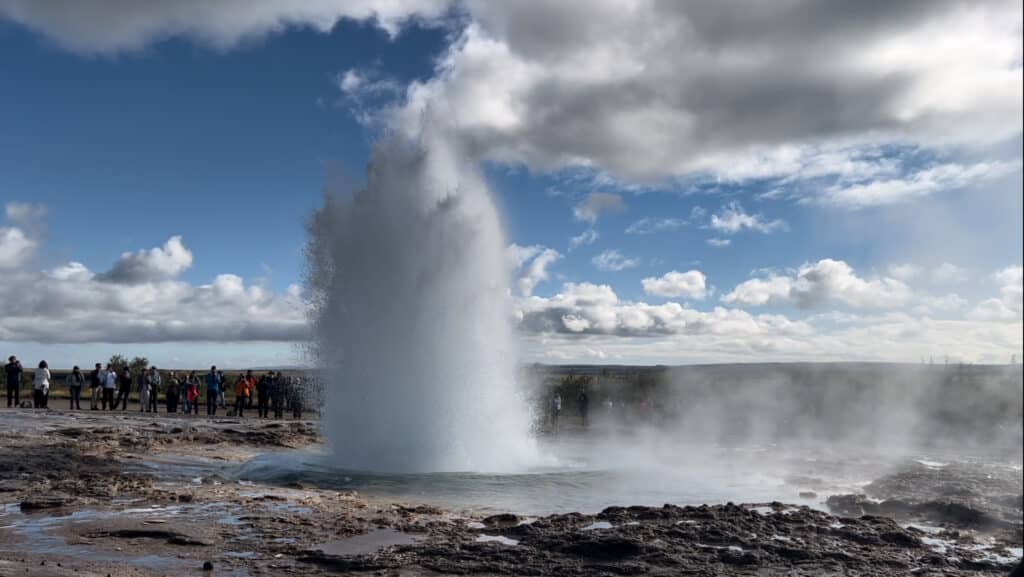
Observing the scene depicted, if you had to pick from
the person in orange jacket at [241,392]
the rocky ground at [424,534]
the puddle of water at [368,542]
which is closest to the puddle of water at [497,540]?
the rocky ground at [424,534]

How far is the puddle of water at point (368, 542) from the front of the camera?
6.66 m

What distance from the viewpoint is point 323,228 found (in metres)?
14.2

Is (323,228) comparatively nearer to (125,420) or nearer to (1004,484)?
(125,420)

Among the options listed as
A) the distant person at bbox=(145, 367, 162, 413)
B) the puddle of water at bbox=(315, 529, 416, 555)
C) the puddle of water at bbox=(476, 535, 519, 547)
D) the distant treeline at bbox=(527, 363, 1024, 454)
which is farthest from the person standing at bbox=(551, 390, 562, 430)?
the puddle of water at bbox=(315, 529, 416, 555)

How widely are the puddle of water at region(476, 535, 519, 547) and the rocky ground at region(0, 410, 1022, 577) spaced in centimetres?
2

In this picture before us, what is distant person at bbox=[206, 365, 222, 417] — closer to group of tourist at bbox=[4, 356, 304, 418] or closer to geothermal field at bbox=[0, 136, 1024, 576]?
group of tourist at bbox=[4, 356, 304, 418]

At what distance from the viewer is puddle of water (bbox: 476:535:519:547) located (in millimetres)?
7137

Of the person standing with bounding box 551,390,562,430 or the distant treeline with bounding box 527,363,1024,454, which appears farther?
the person standing with bounding box 551,390,562,430

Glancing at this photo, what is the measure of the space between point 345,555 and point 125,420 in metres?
14.8

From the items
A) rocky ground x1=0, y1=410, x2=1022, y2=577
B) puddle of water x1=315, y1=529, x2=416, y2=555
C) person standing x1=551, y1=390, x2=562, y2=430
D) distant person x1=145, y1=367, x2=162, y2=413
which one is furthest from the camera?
person standing x1=551, y1=390, x2=562, y2=430

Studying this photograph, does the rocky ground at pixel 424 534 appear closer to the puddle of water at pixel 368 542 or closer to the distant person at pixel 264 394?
the puddle of water at pixel 368 542

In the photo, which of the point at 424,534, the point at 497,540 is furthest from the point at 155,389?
the point at 497,540

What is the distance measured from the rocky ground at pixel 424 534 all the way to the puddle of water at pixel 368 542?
2 cm

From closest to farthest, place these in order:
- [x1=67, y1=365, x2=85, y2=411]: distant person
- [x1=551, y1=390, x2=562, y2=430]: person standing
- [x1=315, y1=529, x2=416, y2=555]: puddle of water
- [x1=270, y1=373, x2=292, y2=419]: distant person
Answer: [x1=315, y1=529, x2=416, y2=555]: puddle of water → [x1=67, y1=365, x2=85, y2=411]: distant person → [x1=551, y1=390, x2=562, y2=430]: person standing → [x1=270, y1=373, x2=292, y2=419]: distant person
